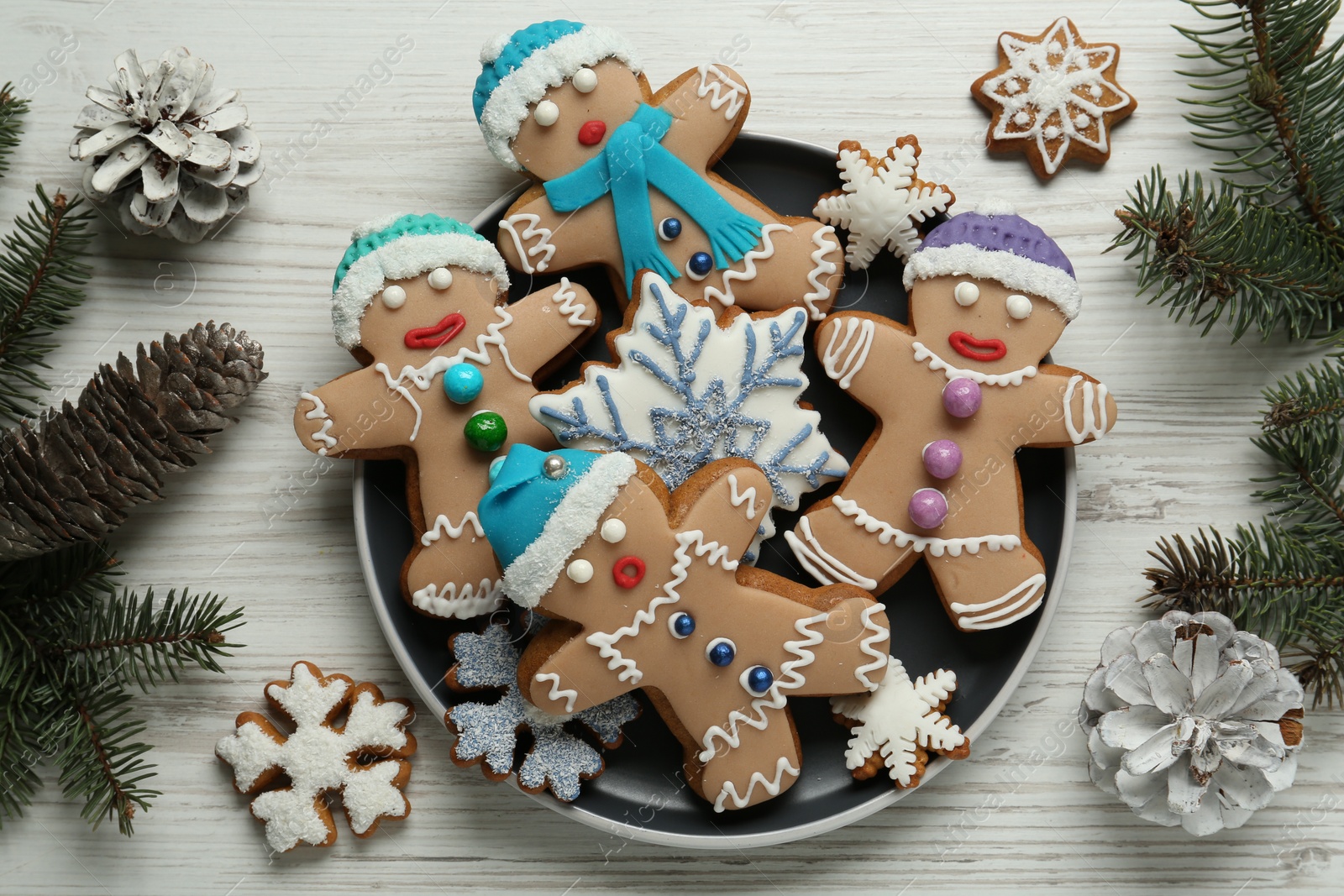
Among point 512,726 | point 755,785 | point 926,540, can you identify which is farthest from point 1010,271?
point 512,726

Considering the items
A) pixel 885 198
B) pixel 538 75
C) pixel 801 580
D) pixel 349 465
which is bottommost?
pixel 801 580

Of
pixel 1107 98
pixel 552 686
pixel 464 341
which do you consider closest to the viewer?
pixel 552 686

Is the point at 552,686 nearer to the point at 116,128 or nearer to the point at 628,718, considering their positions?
the point at 628,718

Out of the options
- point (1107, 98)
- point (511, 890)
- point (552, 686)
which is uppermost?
point (1107, 98)

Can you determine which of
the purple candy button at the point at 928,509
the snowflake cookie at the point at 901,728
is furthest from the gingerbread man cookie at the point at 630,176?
the snowflake cookie at the point at 901,728

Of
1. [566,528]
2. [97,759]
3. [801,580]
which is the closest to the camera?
[566,528]

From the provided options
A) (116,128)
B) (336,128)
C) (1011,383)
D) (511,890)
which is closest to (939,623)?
(1011,383)

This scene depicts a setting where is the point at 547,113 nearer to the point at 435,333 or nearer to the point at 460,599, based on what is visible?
the point at 435,333

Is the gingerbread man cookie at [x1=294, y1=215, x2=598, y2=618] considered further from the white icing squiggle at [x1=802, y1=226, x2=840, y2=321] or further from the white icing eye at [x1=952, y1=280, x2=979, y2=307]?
the white icing eye at [x1=952, y1=280, x2=979, y2=307]
